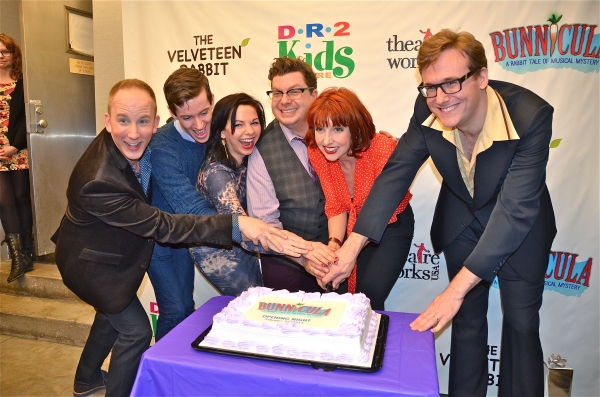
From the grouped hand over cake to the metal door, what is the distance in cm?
311

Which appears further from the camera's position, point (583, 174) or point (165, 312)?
point (583, 174)

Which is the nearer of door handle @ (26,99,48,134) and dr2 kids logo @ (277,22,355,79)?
dr2 kids logo @ (277,22,355,79)

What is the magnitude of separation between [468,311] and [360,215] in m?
0.67

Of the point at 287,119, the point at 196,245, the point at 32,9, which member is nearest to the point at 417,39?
the point at 287,119

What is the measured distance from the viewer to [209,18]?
10.6 feet

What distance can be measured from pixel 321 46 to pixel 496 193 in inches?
66.5

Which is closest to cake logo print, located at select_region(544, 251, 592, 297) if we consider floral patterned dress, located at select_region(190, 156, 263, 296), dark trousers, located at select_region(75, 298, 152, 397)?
floral patterned dress, located at select_region(190, 156, 263, 296)

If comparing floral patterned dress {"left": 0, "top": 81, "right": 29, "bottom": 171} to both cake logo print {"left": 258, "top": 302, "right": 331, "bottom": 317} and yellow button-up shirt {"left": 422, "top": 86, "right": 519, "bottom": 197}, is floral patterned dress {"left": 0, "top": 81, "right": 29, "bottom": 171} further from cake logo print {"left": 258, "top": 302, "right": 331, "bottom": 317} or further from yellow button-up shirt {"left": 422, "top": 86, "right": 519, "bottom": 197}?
yellow button-up shirt {"left": 422, "top": 86, "right": 519, "bottom": 197}

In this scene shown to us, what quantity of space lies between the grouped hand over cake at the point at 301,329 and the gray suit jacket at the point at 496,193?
0.49m

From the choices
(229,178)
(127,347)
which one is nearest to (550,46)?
(229,178)

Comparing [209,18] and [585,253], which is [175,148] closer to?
[209,18]

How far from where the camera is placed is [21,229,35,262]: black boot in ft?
13.0

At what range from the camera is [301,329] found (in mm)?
1464

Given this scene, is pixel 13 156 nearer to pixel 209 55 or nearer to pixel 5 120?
pixel 5 120
